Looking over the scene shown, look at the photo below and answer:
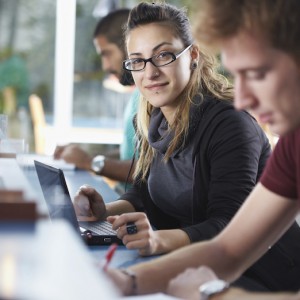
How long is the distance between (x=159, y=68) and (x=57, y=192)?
1.77ft

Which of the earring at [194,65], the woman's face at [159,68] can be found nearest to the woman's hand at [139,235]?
the woman's face at [159,68]

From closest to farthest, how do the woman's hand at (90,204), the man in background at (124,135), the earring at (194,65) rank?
the woman's hand at (90,204) < the earring at (194,65) < the man in background at (124,135)

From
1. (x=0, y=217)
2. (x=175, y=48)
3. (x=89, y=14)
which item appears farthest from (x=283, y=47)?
(x=89, y=14)

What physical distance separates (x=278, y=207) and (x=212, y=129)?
0.59 metres

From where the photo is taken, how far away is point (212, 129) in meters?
1.92

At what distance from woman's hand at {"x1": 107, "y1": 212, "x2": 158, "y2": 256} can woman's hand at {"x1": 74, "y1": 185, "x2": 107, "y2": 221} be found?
0.99 ft

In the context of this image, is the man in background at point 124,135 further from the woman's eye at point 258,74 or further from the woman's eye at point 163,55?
the woman's eye at point 258,74

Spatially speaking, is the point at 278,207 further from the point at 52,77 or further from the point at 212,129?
the point at 52,77

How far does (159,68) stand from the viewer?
2.02 meters

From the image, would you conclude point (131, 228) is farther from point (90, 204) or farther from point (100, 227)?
point (90, 204)

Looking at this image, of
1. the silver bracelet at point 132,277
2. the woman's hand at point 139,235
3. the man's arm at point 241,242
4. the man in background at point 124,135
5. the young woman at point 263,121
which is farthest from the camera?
the man in background at point 124,135

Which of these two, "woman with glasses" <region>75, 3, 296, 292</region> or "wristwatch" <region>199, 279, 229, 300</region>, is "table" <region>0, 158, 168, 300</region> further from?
"woman with glasses" <region>75, 3, 296, 292</region>

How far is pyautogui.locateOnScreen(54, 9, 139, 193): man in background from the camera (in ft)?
9.87

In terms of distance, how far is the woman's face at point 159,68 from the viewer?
2.02m
